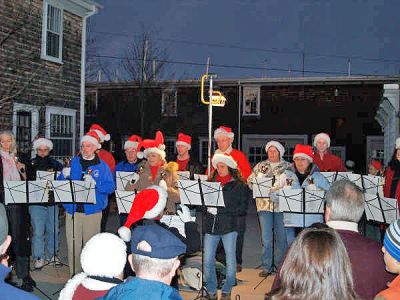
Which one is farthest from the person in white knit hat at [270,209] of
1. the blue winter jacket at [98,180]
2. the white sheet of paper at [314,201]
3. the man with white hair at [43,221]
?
A: the man with white hair at [43,221]

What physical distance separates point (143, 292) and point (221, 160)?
16.7 feet

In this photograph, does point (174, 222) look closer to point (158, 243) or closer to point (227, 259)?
point (227, 259)

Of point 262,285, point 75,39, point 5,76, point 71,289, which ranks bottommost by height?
point 262,285

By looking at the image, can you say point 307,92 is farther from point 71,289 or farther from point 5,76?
point 71,289

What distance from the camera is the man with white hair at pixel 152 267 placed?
2.85m

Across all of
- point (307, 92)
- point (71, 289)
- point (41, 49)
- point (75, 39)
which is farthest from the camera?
point (307, 92)

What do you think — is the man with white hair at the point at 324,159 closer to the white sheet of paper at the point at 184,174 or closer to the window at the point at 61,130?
the white sheet of paper at the point at 184,174

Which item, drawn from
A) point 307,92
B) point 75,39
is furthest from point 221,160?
point 307,92

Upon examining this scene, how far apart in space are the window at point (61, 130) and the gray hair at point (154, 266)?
41.8 feet

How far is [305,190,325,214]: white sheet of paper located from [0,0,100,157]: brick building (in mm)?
7917

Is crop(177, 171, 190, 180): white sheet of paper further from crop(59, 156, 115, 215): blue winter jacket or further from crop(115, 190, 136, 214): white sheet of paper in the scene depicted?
crop(115, 190, 136, 214): white sheet of paper

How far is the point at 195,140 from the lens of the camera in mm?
31016

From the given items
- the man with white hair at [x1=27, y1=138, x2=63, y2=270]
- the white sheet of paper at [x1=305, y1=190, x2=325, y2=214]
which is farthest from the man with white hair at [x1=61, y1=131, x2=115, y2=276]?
the white sheet of paper at [x1=305, y1=190, x2=325, y2=214]

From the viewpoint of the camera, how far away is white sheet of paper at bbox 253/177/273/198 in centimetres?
816
